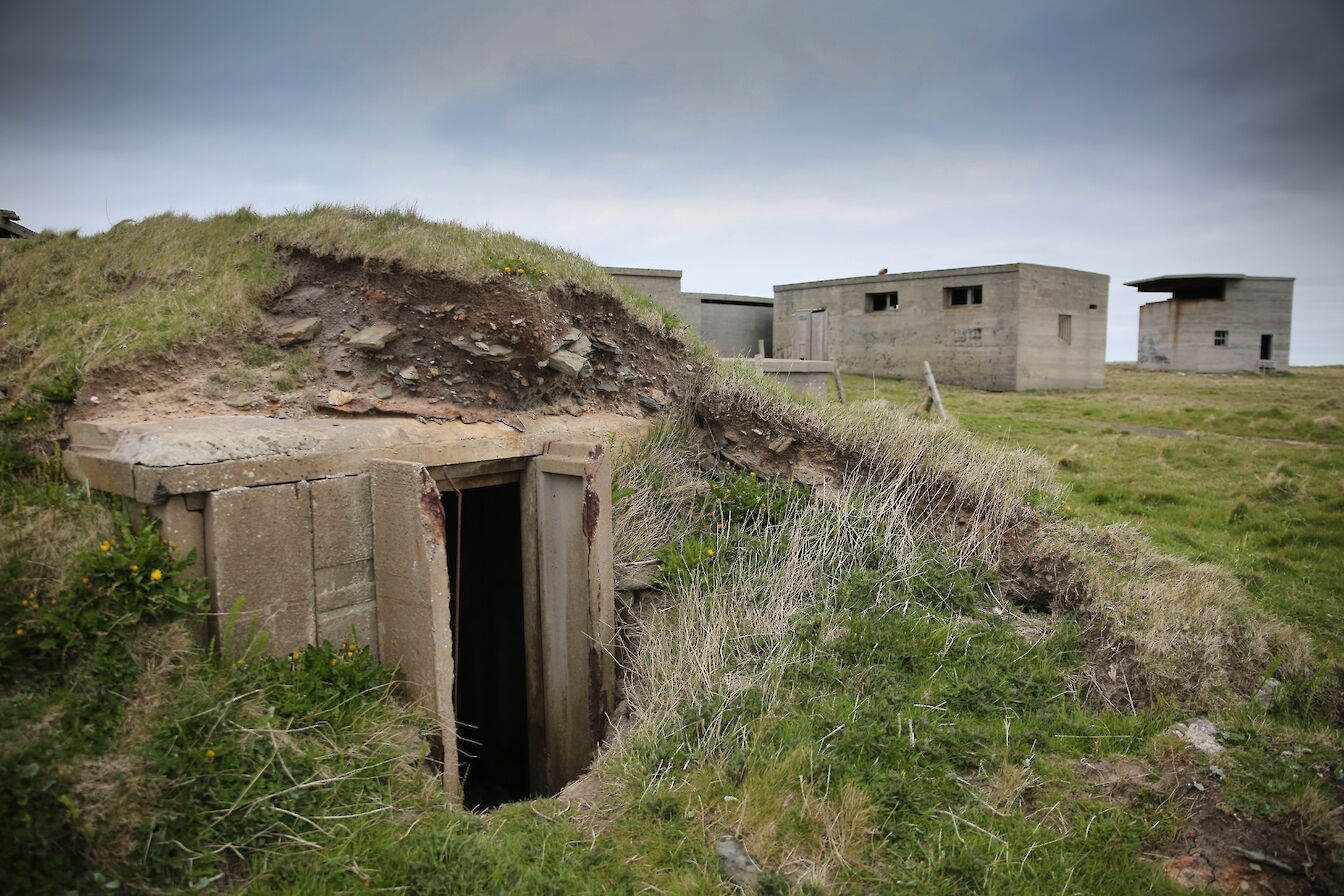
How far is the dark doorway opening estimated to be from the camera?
7457mm

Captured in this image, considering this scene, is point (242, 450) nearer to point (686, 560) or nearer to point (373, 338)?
point (373, 338)

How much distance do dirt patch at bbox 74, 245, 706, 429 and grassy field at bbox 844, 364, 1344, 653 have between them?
565 cm

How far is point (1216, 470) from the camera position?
36.9 feet

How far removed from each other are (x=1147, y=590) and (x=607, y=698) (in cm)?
435

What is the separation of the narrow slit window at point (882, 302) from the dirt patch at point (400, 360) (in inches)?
635

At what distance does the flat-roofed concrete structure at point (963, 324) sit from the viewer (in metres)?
19.8

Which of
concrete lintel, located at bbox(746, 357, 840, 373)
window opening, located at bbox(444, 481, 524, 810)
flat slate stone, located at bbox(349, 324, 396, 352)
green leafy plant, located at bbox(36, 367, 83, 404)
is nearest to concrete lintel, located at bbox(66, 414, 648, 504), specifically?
green leafy plant, located at bbox(36, 367, 83, 404)

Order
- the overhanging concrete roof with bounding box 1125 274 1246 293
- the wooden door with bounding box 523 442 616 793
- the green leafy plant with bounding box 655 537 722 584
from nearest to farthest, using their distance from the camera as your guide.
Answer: the wooden door with bounding box 523 442 616 793 → the green leafy plant with bounding box 655 537 722 584 → the overhanging concrete roof with bounding box 1125 274 1246 293

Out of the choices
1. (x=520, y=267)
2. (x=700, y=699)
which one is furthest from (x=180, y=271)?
(x=700, y=699)

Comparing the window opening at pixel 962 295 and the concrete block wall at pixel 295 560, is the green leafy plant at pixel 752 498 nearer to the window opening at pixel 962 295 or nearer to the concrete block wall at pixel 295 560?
the concrete block wall at pixel 295 560

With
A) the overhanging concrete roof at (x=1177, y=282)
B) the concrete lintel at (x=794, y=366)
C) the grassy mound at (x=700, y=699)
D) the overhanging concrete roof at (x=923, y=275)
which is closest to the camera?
the grassy mound at (x=700, y=699)

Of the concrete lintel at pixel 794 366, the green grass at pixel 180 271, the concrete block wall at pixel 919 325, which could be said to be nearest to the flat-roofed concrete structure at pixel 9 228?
the green grass at pixel 180 271

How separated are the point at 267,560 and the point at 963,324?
19.0 meters

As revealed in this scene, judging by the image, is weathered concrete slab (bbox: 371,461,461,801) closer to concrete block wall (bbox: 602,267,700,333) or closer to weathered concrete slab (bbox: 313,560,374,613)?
weathered concrete slab (bbox: 313,560,374,613)
